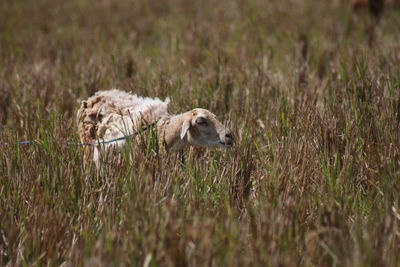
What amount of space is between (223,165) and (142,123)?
0.70 meters

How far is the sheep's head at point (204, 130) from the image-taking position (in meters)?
3.87

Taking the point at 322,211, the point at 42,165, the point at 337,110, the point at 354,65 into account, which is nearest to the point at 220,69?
the point at 354,65

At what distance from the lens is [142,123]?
423 cm

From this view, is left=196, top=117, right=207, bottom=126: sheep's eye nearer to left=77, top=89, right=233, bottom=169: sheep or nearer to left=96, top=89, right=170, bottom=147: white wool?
left=77, top=89, right=233, bottom=169: sheep

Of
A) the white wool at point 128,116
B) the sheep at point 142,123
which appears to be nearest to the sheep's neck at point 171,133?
the sheep at point 142,123

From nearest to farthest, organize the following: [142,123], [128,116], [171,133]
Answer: [171,133] → [142,123] → [128,116]

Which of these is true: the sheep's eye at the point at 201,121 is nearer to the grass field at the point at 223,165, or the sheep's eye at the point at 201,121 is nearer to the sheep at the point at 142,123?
the sheep at the point at 142,123

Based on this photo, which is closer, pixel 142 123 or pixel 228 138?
pixel 228 138

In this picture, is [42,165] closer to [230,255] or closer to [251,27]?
[230,255]

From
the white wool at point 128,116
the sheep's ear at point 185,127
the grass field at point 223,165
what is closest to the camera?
the grass field at point 223,165

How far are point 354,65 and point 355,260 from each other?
311cm

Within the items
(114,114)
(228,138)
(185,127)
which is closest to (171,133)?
(185,127)

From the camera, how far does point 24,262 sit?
2861 millimetres

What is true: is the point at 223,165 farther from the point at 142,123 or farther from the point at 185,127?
the point at 142,123
